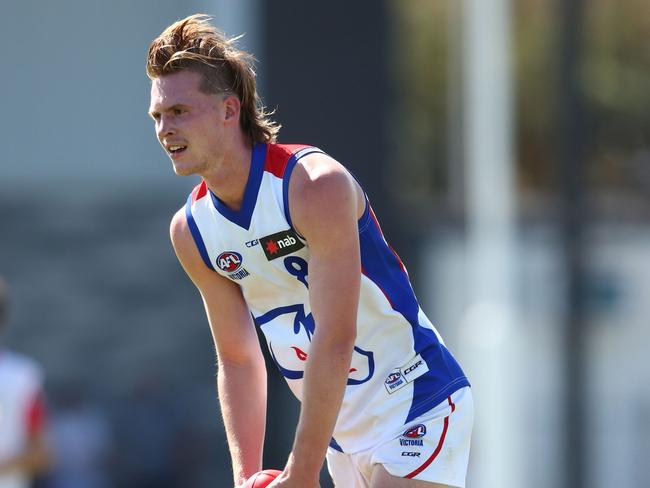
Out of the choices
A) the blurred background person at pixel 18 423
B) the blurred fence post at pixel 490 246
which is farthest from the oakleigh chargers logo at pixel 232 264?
the blurred fence post at pixel 490 246

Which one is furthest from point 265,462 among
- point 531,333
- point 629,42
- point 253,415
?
point 253,415

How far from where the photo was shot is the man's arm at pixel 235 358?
4.25 metres

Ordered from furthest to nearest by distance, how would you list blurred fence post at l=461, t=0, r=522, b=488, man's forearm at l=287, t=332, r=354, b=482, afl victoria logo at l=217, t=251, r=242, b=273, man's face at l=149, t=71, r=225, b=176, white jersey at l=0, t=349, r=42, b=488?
blurred fence post at l=461, t=0, r=522, b=488 → white jersey at l=0, t=349, r=42, b=488 → afl victoria logo at l=217, t=251, r=242, b=273 → man's face at l=149, t=71, r=225, b=176 → man's forearm at l=287, t=332, r=354, b=482

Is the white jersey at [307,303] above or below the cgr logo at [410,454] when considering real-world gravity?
above

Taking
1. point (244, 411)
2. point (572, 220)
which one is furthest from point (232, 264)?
point (572, 220)

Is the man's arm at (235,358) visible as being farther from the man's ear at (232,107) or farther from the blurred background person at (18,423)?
the blurred background person at (18,423)

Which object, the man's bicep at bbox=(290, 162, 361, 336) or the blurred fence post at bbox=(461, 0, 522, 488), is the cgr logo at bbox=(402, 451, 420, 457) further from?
the blurred fence post at bbox=(461, 0, 522, 488)

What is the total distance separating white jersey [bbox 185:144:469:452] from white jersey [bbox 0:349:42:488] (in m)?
3.26

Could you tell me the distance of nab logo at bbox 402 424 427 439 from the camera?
4254 millimetres

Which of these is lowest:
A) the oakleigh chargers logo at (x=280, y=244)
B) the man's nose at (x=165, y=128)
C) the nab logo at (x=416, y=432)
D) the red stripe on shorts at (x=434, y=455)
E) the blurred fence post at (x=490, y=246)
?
the blurred fence post at (x=490, y=246)

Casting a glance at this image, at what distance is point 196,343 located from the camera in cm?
1484

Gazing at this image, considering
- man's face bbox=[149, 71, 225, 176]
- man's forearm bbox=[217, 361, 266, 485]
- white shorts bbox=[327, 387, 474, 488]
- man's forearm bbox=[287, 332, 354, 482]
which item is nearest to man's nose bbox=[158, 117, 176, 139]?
man's face bbox=[149, 71, 225, 176]

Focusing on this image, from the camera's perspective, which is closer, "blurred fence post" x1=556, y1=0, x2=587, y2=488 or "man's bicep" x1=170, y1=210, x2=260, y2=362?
"man's bicep" x1=170, y1=210, x2=260, y2=362

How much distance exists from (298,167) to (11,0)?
12023mm
